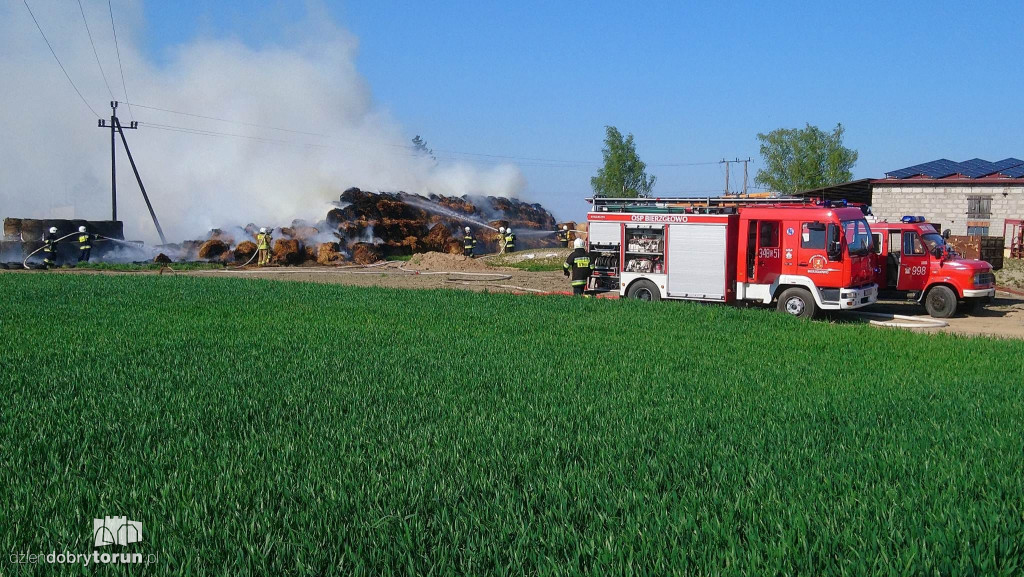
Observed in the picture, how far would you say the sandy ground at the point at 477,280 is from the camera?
17453mm

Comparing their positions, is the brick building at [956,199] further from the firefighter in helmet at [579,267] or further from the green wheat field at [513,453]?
the green wheat field at [513,453]

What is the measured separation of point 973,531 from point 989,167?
141 ft

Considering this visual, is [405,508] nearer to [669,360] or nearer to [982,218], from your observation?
[669,360]

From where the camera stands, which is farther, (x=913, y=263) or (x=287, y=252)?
(x=287, y=252)

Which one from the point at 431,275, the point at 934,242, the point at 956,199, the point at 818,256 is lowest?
the point at 431,275

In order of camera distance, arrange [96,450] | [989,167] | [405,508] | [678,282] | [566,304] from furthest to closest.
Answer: [989,167] < [678,282] < [566,304] < [96,450] < [405,508]

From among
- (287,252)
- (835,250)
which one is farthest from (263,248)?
(835,250)

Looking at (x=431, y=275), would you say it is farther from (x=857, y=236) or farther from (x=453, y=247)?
(x=857, y=236)

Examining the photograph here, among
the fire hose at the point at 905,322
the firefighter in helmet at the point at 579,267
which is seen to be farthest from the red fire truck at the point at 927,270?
the firefighter in helmet at the point at 579,267

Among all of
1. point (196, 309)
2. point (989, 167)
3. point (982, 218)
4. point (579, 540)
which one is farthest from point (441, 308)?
point (989, 167)

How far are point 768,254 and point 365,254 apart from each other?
927 inches

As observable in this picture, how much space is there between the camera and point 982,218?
3762 centimetres

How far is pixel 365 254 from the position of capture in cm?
3694

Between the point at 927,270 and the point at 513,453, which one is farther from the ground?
the point at 927,270
